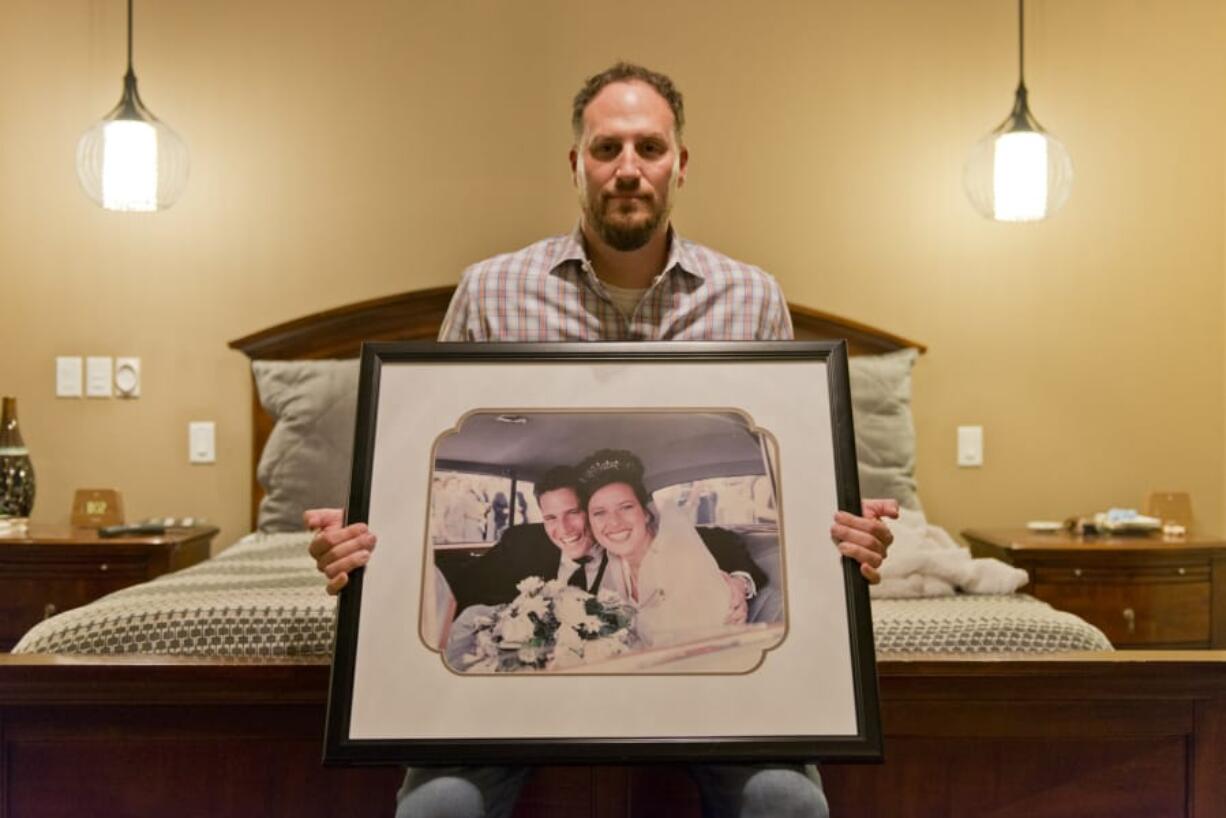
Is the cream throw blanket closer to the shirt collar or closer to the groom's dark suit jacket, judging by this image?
Answer: the shirt collar

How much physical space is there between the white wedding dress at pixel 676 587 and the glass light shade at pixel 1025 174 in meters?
2.21

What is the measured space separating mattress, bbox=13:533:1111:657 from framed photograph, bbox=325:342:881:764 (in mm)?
491

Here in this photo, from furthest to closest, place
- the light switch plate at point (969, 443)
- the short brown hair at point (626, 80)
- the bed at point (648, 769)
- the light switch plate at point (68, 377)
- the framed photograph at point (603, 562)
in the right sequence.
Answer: the light switch plate at point (969, 443) → the light switch plate at point (68, 377) → the short brown hair at point (626, 80) → the bed at point (648, 769) → the framed photograph at point (603, 562)

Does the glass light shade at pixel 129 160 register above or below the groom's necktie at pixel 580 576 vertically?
above

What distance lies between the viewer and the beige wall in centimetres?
328

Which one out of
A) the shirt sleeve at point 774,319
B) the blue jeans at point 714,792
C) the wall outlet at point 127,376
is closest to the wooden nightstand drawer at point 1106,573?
the shirt sleeve at point 774,319

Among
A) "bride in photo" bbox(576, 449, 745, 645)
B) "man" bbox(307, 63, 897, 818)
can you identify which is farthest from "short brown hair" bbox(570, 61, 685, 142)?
"bride in photo" bbox(576, 449, 745, 645)

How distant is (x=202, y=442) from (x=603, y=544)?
2.29 metres

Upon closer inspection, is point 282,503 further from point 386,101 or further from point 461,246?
point 386,101

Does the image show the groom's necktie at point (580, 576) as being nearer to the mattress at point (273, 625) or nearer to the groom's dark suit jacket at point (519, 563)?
Result: the groom's dark suit jacket at point (519, 563)

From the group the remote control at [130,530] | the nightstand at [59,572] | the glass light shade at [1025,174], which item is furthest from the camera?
the glass light shade at [1025,174]

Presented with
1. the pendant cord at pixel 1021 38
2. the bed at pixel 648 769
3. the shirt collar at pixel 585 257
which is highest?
the pendant cord at pixel 1021 38

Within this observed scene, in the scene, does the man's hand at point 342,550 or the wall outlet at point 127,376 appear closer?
the man's hand at point 342,550

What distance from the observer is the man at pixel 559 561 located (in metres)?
1.38
